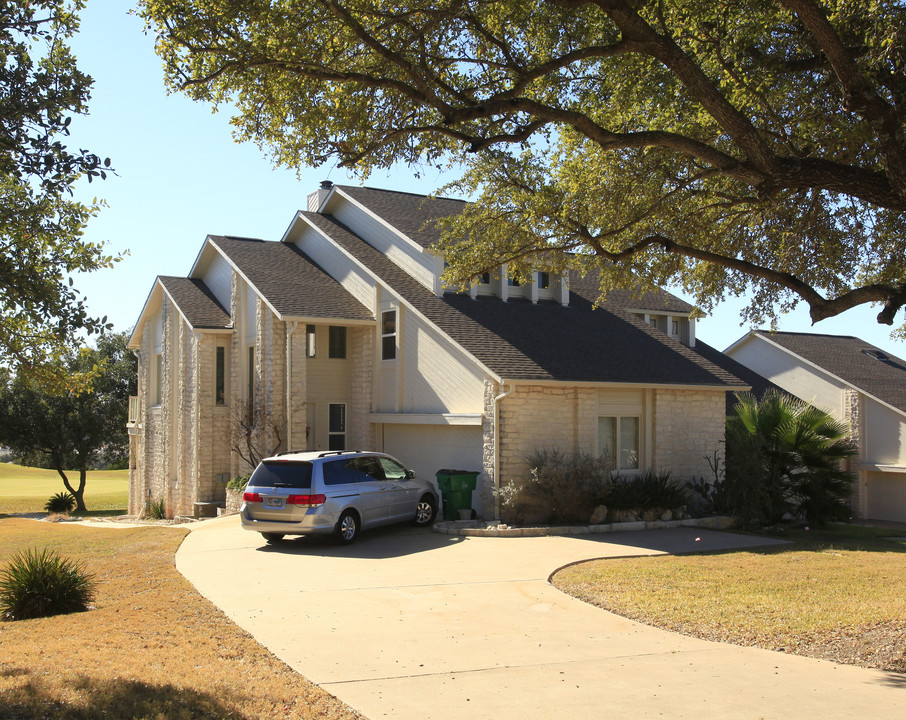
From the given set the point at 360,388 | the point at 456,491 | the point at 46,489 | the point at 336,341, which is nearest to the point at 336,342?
the point at 336,341

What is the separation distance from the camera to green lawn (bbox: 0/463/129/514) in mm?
40156

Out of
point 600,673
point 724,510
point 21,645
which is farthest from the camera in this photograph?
point 724,510

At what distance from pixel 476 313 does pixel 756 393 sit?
495 inches

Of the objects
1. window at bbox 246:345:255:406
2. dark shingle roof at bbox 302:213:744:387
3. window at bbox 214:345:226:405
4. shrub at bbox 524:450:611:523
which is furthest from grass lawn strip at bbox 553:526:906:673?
window at bbox 214:345:226:405

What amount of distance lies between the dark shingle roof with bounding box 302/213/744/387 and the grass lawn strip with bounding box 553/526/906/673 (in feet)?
18.5

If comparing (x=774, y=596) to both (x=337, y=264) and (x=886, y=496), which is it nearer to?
(x=337, y=264)

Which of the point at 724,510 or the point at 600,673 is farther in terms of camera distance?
the point at 724,510

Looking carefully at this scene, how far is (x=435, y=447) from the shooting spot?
20297mm

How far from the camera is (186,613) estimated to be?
9.46 meters

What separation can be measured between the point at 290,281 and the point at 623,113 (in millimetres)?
12513

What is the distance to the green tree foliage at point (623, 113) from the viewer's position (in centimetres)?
991

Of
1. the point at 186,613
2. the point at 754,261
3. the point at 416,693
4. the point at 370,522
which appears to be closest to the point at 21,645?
the point at 186,613

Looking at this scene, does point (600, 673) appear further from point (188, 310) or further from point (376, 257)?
point (188, 310)

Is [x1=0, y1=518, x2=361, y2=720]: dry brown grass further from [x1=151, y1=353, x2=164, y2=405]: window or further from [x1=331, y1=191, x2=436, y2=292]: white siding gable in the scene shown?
[x1=151, y1=353, x2=164, y2=405]: window
